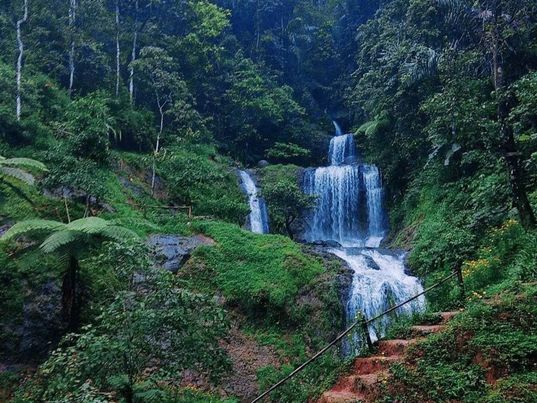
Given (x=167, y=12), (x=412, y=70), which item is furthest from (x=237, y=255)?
(x=167, y=12)

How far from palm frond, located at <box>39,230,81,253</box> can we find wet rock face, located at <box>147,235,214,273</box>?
4166mm

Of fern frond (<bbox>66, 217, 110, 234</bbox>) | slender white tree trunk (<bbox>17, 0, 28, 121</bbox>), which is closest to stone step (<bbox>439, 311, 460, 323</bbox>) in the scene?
fern frond (<bbox>66, 217, 110, 234</bbox>)

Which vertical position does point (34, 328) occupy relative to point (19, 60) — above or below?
below

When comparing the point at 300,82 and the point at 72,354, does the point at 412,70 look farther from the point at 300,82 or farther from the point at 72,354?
the point at 300,82

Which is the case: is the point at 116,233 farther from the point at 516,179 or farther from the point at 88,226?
the point at 516,179

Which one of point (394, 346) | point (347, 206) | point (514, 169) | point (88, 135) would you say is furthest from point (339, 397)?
point (347, 206)

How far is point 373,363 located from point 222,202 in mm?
12366

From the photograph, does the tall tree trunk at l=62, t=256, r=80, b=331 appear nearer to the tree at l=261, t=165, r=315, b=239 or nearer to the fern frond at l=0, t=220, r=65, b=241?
the fern frond at l=0, t=220, r=65, b=241

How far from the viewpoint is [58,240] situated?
30.9 feet

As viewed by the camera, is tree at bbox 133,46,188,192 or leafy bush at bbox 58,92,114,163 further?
tree at bbox 133,46,188,192

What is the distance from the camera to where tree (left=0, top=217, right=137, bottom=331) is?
9.55m

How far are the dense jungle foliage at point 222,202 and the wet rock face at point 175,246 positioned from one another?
12.2 inches

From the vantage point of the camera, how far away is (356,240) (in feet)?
79.6

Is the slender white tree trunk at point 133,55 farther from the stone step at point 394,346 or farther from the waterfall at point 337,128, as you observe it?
the stone step at point 394,346
